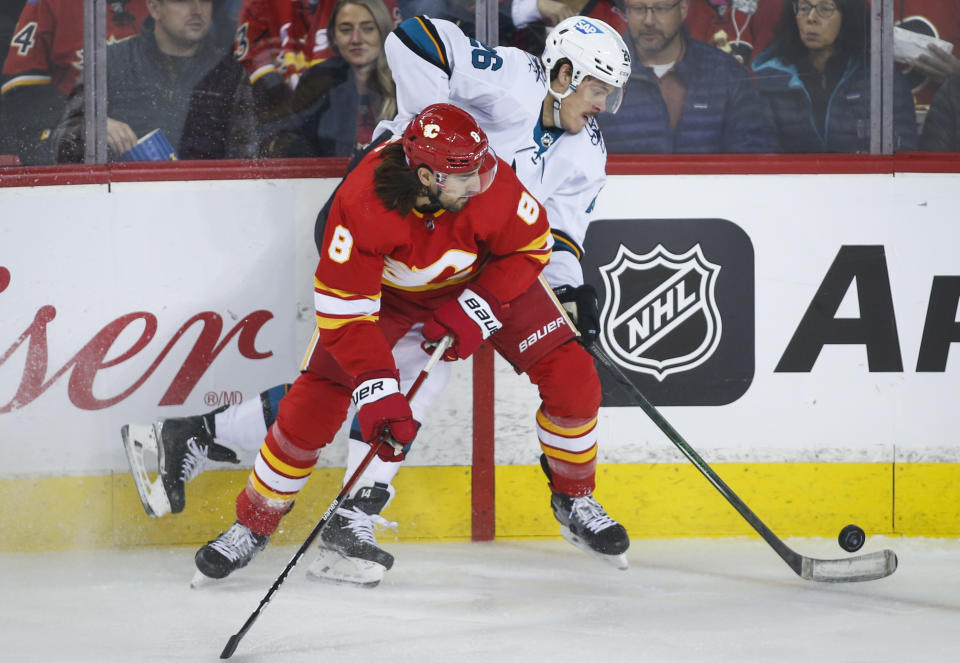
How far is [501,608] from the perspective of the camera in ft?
9.07

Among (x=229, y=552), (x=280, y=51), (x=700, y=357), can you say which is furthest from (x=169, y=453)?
(x=700, y=357)

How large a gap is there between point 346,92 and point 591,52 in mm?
751

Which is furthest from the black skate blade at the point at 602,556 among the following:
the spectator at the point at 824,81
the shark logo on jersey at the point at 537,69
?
the spectator at the point at 824,81

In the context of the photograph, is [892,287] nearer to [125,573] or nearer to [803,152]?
[803,152]

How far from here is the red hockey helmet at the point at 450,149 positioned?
250 cm

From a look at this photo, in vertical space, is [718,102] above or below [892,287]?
above

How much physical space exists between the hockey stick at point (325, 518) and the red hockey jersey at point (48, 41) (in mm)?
1344

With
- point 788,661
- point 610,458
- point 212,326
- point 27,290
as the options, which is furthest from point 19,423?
point 788,661

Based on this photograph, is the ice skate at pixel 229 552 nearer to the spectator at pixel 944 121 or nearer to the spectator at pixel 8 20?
the spectator at pixel 8 20

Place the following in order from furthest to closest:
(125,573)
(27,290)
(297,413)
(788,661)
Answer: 1. (27,290)
2. (125,573)
3. (297,413)
4. (788,661)

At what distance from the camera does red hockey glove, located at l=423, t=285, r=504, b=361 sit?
275 centimetres

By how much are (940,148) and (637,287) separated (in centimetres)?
96

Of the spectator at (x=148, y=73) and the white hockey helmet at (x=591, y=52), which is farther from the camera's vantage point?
the spectator at (x=148, y=73)

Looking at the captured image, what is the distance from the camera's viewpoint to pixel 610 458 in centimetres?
336
